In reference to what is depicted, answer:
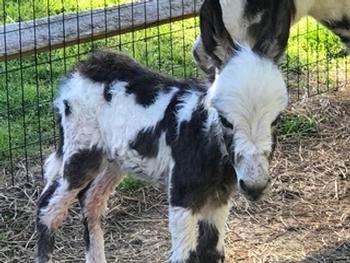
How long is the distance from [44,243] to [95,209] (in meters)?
0.29

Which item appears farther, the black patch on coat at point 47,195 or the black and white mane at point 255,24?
the black patch on coat at point 47,195

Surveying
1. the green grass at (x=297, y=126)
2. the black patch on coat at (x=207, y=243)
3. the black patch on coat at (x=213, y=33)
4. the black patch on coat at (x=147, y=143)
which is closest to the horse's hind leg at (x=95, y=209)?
the black patch on coat at (x=147, y=143)

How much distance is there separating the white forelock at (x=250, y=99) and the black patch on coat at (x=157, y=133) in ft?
1.61

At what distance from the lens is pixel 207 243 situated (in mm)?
4004

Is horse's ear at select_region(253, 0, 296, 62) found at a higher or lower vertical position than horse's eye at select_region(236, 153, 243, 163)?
higher

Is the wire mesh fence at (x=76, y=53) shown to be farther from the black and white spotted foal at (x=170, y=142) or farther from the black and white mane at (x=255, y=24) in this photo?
the black and white mane at (x=255, y=24)

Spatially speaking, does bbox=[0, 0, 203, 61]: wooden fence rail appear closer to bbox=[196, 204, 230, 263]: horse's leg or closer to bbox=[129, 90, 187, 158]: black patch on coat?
bbox=[129, 90, 187, 158]: black patch on coat

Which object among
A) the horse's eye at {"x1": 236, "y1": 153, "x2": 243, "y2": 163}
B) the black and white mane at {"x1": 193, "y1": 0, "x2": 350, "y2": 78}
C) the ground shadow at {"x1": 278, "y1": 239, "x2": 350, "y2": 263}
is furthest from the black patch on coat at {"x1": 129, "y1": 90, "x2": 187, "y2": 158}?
the ground shadow at {"x1": 278, "y1": 239, "x2": 350, "y2": 263}

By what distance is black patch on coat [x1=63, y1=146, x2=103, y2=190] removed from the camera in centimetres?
420

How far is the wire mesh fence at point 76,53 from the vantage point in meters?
5.43

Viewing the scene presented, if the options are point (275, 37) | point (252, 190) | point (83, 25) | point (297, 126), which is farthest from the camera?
point (297, 126)

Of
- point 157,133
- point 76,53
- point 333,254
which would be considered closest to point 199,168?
point 157,133

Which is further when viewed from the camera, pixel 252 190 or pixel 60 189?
pixel 60 189

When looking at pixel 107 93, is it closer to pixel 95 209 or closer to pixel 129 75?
pixel 129 75
